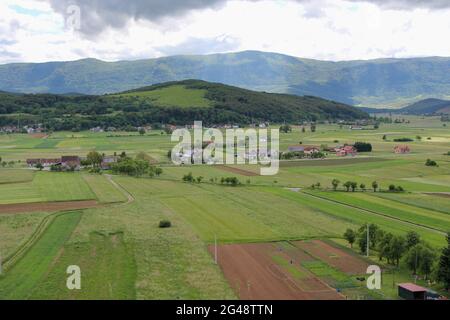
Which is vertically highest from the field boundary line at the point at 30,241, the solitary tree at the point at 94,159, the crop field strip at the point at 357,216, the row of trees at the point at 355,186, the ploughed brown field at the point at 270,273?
the solitary tree at the point at 94,159

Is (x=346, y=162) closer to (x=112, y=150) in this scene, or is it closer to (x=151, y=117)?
(x=112, y=150)

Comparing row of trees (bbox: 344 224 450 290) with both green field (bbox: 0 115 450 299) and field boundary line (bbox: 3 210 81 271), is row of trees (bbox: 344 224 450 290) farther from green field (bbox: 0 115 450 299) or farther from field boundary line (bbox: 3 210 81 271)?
field boundary line (bbox: 3 210 81 271)

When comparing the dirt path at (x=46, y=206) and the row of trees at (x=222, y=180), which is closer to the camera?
the dirt path at (x=46, y=206)

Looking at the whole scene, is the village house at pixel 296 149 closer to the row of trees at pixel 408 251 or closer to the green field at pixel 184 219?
the green field at pixel 184 219

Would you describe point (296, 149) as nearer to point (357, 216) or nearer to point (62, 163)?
point (62, 163)

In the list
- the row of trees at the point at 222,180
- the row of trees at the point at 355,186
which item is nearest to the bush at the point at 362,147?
the row of trees at the point at 355,186

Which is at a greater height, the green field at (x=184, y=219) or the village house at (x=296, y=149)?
the village house at (x=296, y=149)

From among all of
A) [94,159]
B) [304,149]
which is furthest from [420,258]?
[304,149]
